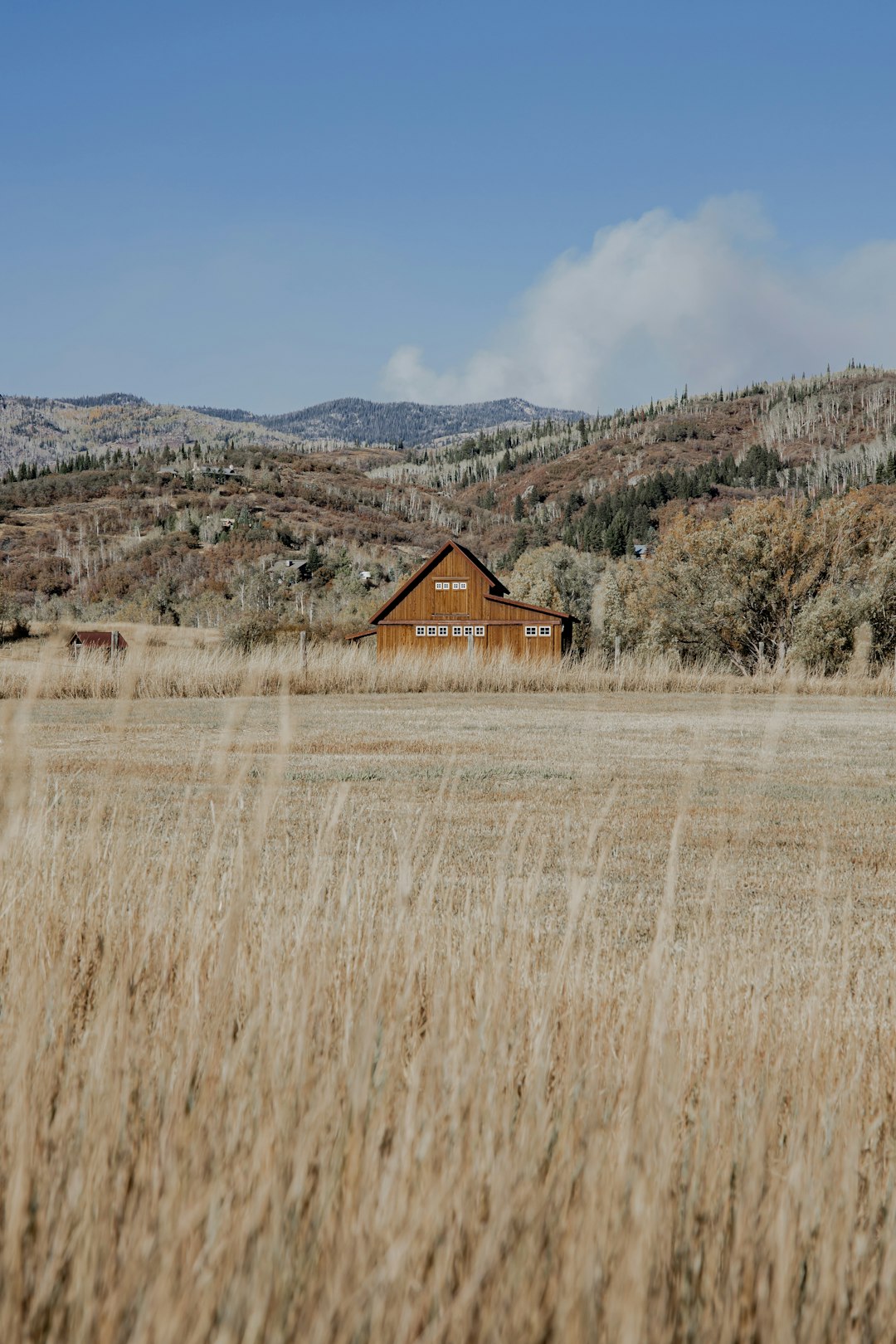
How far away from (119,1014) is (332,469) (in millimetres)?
142027

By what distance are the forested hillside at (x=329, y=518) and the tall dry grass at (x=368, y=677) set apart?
45.6 feet

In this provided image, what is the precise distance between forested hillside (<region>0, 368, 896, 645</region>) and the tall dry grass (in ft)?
45.6

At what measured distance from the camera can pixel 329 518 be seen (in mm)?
102938

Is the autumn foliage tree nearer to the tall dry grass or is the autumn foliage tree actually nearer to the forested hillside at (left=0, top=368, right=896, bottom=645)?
the forested hillside at (left=0, top=368, right=896, bottom=645)

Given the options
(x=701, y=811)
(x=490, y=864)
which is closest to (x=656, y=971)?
(x=490, y=864)

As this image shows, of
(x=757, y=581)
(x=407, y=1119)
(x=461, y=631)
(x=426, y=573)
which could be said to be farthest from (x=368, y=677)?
(x=407, y=1119)

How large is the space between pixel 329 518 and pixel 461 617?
64625 millimetres

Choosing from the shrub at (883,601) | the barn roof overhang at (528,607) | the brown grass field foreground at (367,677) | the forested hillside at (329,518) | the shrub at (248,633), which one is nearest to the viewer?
the brown grass field foreground at (367,677)

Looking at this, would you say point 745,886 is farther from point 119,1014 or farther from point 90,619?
point 90,619

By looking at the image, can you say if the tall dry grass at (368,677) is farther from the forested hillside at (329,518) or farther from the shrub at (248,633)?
the forested hillside at (329,518)

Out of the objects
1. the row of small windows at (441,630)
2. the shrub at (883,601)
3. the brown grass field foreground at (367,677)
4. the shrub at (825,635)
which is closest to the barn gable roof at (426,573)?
the row of small windows at (441,630)

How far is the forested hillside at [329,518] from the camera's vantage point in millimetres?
63219

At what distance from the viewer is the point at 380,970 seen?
7.34 feet

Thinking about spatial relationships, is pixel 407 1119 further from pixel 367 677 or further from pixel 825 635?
pixel 825 635
